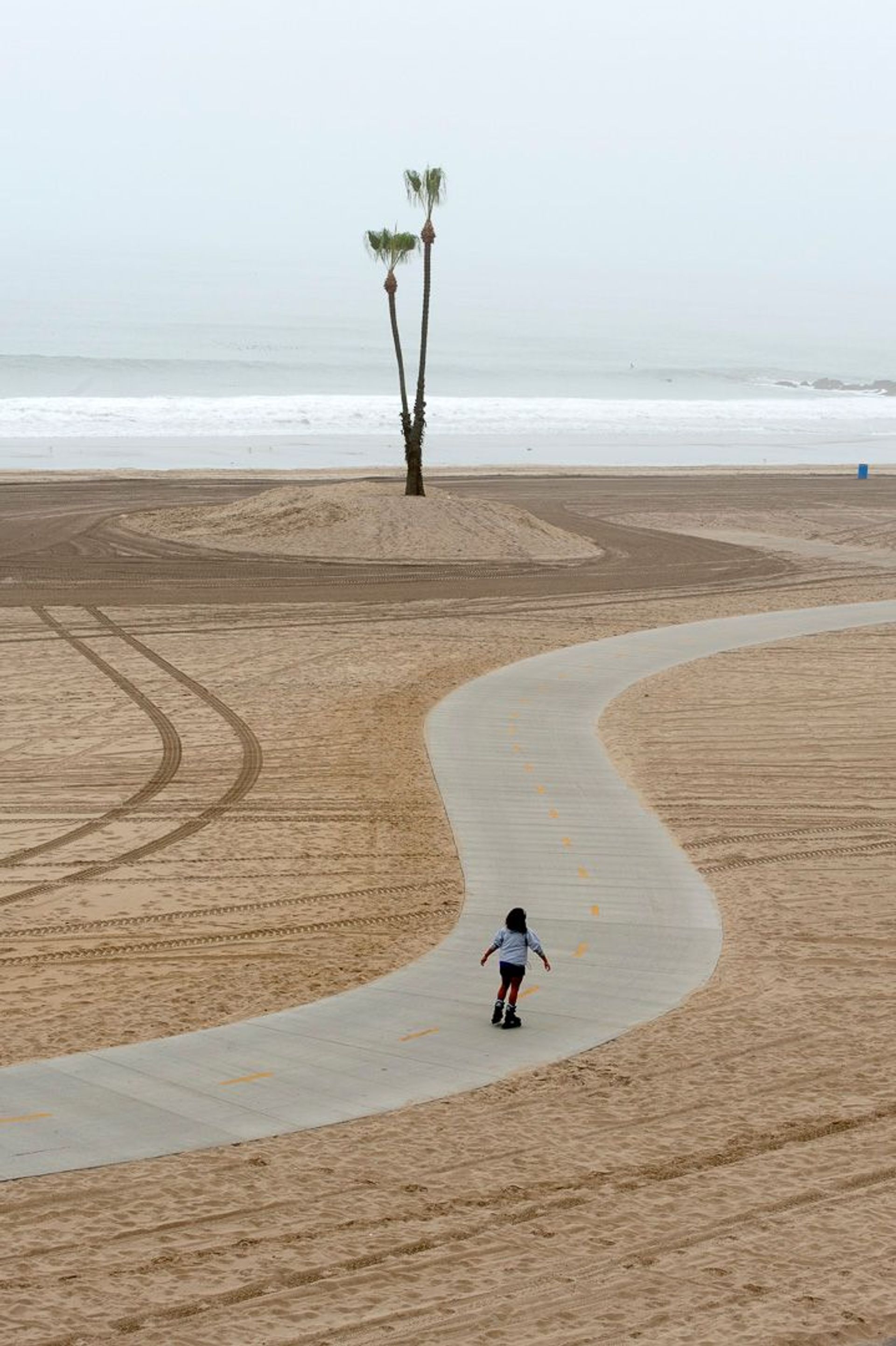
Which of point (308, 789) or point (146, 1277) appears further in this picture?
point (308, 789)


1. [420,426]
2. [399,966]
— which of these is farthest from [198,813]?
[420,426]

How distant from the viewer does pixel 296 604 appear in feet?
103

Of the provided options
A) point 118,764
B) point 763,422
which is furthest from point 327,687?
point 763,422

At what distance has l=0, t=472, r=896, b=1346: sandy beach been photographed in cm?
732

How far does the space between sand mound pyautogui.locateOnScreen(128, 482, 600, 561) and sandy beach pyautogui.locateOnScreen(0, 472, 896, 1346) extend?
841 cm

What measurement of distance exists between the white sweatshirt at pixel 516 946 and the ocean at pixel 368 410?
1998 inches

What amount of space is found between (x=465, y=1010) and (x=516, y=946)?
2.05 feet

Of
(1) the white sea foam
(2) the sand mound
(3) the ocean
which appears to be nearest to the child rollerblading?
(2) the sand mound

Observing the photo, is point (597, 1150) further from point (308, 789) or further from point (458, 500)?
point (458, 500)

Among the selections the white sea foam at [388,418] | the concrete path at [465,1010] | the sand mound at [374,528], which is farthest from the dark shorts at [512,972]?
the white sea foam at [388,418]

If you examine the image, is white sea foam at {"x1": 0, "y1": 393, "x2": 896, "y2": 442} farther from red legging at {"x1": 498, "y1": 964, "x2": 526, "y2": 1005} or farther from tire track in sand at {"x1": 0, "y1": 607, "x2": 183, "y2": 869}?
red legging at {"x1": 498, "y1": 964, "x2": 526, "y2": 1005}

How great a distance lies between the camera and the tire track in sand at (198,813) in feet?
45.5

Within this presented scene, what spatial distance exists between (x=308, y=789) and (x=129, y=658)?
345 inches

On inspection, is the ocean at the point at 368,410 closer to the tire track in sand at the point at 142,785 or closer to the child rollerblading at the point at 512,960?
the tire track in sand at the point at 142,785
